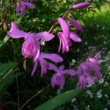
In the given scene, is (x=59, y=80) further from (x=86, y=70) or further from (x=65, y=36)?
(x=65, y=36)

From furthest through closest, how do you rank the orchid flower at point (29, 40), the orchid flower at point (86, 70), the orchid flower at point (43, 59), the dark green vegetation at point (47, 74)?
the dark green vegetation at point (47, 74) → the orchid flower at point (86, 70) → the orchid flower at point (43, 59) → the orchid flower at point (29, 40)

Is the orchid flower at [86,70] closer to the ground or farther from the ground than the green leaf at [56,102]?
farther from the ground

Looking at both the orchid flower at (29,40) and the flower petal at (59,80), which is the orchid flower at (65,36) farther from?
the flower petal at (59,80)

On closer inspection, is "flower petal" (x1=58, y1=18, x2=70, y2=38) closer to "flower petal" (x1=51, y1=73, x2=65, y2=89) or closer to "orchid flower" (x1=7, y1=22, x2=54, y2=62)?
"orchid flower" (x1=7, y1=22, x2=54, y2=62)

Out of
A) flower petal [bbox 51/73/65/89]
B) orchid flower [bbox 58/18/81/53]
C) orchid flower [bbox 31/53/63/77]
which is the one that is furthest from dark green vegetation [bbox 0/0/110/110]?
orchid flower [bbox 58/18/81/53]

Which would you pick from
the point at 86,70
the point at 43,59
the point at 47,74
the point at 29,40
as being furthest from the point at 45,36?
the point at 47,74

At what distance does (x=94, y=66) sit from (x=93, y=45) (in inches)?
144

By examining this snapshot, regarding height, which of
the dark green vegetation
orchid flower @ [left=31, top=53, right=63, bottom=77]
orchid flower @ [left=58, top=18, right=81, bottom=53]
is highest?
orchid flower @ [left=58, top=18, right=81, bottom=53]

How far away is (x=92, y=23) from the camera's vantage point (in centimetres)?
606

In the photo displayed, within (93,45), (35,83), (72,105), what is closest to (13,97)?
(35,83)

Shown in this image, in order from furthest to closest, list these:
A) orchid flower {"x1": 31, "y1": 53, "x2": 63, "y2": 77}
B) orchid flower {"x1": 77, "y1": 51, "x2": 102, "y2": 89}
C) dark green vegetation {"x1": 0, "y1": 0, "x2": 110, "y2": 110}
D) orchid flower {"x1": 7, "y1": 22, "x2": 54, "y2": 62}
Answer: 1. dark green vegetation {"x1": 0, "y1": 0, "x2": 110, "y2": 110}
2. orchid flower {"x1": 77, "y1": 51, "x2": 102, "y2": 89}
3. orchid flower {"x1": 31, "y1": 53, "x2": 63, "y2": 77}
4. orchid flower {"x1": 7, "y1": 22, "x2": 54, "y2": 62}

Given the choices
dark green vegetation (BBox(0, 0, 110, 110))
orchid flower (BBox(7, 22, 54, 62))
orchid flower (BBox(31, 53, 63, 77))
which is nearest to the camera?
orchid flower (BBox(7, 22, 54, 62))

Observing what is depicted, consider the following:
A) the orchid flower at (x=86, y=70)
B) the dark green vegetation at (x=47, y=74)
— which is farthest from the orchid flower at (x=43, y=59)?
the dark green vegetation at (x=47, y=74)

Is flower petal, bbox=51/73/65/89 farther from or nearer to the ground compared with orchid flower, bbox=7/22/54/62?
nearer to the ground
